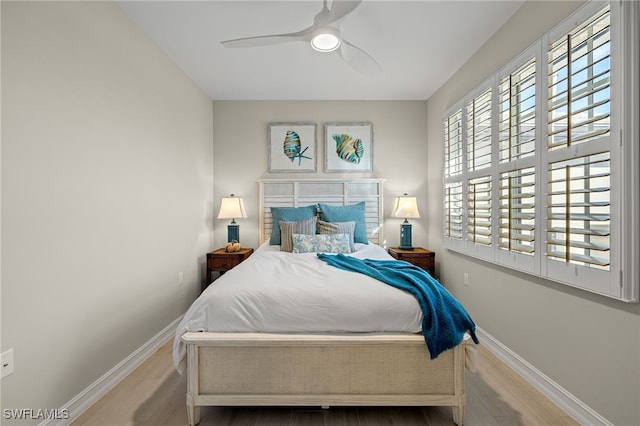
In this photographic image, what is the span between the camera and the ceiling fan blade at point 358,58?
219 cm

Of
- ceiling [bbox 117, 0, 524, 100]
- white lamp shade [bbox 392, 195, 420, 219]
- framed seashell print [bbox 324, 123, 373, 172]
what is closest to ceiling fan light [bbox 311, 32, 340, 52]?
ceiling [bbox 117, 0, 524, 100]

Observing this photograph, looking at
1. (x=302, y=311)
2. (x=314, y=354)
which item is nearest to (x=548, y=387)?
(x=314, y=354)

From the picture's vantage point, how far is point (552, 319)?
196 cm

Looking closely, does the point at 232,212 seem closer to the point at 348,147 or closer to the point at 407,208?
the point at 348,147

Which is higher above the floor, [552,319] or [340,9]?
[340,9]

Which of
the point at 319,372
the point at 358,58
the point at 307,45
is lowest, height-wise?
the point at 319,372

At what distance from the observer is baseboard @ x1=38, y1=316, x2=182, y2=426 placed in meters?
1.74

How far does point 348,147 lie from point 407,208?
3.66 feet

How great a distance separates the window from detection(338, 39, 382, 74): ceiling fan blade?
1.06 m

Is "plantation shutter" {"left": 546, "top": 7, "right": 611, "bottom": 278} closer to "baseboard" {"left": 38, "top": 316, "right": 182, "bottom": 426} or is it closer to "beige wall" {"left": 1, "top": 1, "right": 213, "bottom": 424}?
"beige wall" {"left": 1, "top": 1, "right": 213, "bottom": 424}

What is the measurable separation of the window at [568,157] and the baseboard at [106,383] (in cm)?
297

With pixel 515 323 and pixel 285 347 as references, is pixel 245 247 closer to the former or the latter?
pixel 285 347

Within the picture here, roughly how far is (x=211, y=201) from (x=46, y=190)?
7.97 feet

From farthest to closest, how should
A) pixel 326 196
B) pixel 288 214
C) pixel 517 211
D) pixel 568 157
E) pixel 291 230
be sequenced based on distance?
pixel 326 196 → pixel 288 214 → pixel 291 230 → pixel 517 211 → pixel 568 157
